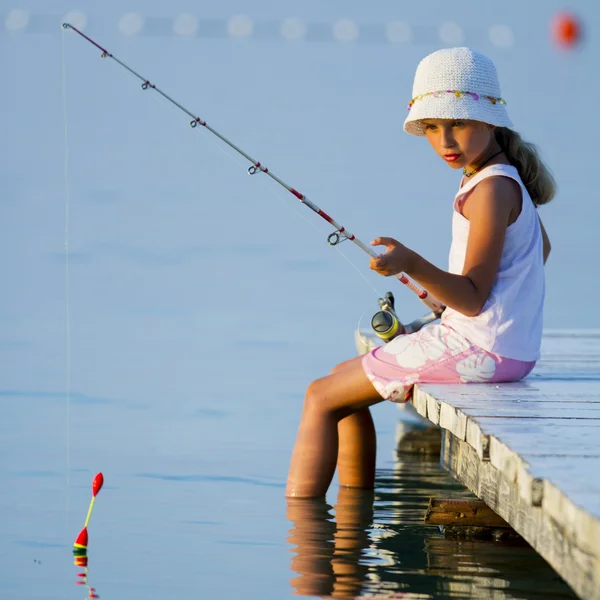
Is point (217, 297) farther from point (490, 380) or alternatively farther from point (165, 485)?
point (490, 380)

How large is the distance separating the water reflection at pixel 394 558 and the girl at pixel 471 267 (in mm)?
230

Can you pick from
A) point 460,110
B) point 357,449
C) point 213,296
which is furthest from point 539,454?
point 213,296

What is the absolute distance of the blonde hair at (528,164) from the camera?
3717 millimetres

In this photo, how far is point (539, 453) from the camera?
2691mm

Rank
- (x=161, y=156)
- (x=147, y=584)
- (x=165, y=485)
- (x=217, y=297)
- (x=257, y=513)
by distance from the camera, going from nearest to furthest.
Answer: (x=147, y=584) < (x=257, y=513) < (x=165, y=485) < (x=217, y=297) < (x=161, y=156)

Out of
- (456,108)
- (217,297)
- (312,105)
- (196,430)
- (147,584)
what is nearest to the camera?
(147,584)

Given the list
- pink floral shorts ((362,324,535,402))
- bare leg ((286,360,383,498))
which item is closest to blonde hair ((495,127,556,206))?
pink floral shorts ((362,324,535,402))

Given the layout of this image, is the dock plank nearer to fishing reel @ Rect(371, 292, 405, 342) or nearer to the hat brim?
fishing reel @ Rect(371, 292, 405, 342)

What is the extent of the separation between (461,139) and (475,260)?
1.11 ft

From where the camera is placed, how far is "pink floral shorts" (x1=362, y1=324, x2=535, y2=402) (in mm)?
3656

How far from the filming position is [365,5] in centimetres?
2258

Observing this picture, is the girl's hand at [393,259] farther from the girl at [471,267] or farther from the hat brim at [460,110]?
the hat brim at [460,110]

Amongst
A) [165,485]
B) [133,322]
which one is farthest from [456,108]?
[133,322]

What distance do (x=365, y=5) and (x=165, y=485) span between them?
61.8 ft
